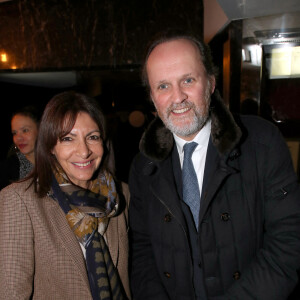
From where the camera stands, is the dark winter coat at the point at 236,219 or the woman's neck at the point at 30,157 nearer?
the dark winter coat at the point at 236,219

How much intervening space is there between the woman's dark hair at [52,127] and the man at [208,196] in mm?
471

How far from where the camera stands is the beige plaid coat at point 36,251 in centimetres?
132

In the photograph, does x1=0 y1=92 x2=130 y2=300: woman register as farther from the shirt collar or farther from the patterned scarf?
the shirt collar

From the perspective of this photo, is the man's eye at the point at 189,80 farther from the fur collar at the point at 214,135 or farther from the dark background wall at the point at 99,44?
the dark background wall at the point at 99,44

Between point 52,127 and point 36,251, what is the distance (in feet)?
2.31

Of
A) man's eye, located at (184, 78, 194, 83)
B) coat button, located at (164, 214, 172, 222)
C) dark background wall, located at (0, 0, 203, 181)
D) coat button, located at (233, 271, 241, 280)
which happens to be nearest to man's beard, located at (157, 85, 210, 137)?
man's eye, located at (184, 78, 194, 83)

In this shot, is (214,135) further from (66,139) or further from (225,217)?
(66,139)

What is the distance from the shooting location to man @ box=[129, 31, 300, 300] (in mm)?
1213

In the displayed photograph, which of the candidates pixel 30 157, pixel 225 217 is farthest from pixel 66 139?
pixel 30 157

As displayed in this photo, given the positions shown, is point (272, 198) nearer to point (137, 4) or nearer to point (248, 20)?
point (248, 20)

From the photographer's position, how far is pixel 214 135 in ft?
4.50

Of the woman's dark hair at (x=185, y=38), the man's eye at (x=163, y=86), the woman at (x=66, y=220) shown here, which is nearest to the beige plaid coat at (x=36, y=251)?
the woman at (x=66, y=220)

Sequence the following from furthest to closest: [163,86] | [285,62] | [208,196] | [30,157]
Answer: [30,157] → [285,62] → [163,86] → [208,196]

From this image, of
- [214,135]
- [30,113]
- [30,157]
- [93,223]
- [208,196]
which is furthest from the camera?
[30,113]
